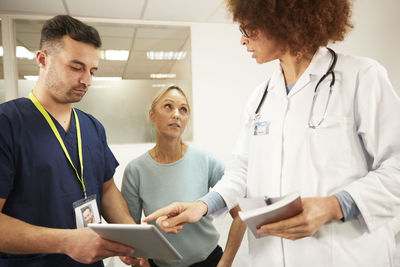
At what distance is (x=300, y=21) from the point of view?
95 centimetres

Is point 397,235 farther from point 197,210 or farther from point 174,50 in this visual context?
point 174,50

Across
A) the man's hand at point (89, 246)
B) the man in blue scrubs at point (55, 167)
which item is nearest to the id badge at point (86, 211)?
the man in blue scrubs at point (55, 167)

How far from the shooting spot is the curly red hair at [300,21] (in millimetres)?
934

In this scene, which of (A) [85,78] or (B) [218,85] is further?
(B) [218,85]

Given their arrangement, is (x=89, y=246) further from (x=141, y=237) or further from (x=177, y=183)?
(x=177, y=183)

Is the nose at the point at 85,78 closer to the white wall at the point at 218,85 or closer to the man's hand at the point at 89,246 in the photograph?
Answer: the man's hand at the point at 89,246

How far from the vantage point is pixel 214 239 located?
1483mm

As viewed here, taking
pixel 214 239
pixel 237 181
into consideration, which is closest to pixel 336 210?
pixel 237 181

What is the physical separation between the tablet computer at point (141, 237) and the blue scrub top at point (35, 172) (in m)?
0.33

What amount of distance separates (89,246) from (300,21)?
1060 mm

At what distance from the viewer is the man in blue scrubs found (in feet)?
3.18

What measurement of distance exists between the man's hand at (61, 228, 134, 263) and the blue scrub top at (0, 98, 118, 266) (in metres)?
0.18

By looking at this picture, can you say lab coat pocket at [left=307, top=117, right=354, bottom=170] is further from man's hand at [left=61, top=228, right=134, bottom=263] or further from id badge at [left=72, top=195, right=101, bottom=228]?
id badge at [left=72, top=195, right=101, bottom=228]

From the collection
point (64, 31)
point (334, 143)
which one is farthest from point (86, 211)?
point (334, 143)
